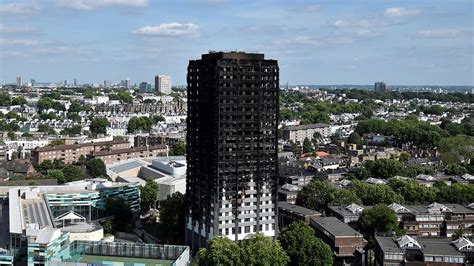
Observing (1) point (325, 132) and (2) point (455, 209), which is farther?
(1) point (325, 132)

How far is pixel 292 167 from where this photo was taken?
46.0 meters

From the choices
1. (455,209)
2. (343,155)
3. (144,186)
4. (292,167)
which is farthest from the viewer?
(343,155)

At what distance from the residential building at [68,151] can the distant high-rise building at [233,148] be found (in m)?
28.7

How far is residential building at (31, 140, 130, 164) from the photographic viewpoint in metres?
54.8

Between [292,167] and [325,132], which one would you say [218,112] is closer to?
[292,167]

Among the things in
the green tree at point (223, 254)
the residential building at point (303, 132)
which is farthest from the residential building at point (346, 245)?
the residential building at point (303, 132)

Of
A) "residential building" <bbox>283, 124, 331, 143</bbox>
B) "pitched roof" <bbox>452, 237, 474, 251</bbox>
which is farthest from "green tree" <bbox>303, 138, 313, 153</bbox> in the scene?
"pitched roof" <bbox>452, 237, 474, 251</bbox>

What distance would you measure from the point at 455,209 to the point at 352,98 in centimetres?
11190

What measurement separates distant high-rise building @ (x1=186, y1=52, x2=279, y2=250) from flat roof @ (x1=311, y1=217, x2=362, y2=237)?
253 cm

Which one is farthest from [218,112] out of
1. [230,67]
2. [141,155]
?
[141,155]

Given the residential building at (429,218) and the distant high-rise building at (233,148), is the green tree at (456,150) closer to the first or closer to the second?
the residential building at (429,218)

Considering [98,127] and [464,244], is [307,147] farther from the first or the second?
[464,244]

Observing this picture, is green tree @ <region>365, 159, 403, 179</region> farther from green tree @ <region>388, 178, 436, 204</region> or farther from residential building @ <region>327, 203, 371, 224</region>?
residential building @ <region>327, 203, 371, 224</region>

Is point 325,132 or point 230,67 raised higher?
point 230,67
